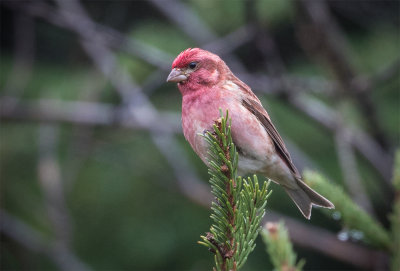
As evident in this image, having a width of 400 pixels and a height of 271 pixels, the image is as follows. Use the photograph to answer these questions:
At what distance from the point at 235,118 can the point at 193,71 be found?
42 cm

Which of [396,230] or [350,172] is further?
[350,172]

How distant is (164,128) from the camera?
5688mm

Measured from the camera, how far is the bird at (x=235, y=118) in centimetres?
301

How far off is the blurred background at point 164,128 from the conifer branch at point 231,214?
273cm

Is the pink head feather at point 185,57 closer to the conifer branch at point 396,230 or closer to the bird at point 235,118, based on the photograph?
the bird at point 235,118

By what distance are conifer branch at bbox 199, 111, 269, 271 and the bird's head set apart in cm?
113

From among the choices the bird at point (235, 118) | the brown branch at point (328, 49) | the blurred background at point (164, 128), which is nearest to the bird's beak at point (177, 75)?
the bird at point (235, 118)

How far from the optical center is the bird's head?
3162 millimetres

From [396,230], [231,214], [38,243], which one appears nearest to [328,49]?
[396,230]

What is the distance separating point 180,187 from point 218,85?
8.94 feet

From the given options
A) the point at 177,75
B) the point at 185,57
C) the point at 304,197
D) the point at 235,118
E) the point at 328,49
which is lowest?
the point at 304,197

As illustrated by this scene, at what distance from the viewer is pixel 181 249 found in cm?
589

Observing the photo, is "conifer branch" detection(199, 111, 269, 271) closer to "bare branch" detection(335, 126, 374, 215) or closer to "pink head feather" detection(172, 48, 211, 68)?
"pink head feather" detection(172, 48, 211, 68)

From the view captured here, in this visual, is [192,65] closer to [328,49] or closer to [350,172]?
[328,49]
